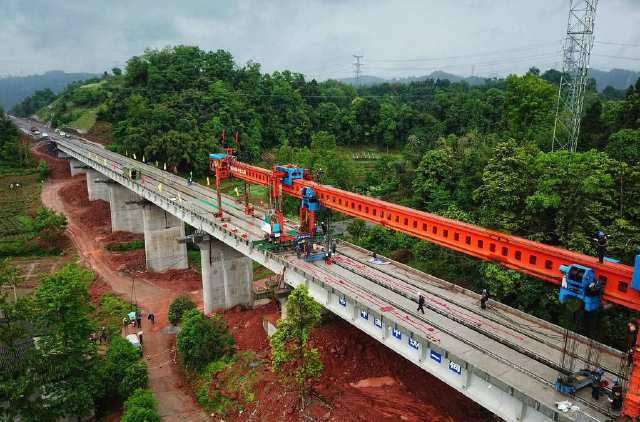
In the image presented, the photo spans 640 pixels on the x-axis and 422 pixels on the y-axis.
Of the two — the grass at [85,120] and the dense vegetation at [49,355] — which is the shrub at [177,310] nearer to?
the dense vegetation at [49,355]

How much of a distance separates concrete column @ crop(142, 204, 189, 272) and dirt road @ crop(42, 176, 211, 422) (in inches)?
136

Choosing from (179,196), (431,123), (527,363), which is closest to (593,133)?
(527,363)

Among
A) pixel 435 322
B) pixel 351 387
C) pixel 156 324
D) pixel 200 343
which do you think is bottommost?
pixel 156 324

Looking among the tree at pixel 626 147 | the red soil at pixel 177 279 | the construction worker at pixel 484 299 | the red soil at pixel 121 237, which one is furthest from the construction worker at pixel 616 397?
the red soil at pixel 121 237

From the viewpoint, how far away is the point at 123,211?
7575cm

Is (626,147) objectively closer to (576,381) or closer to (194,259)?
(576,381)

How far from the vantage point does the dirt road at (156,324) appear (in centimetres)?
3624

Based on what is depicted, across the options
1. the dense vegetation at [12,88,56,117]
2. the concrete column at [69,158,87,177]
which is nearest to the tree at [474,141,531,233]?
the concrete column at [69,158,87,177]

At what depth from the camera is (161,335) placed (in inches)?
1852

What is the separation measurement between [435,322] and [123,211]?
6243 centimetres

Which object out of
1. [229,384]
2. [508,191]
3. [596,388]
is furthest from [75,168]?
[596,388]

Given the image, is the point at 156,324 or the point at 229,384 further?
the point at 156,324

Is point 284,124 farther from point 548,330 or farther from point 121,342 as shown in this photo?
point 548,330

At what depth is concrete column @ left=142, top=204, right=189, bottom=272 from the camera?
6281 cm
